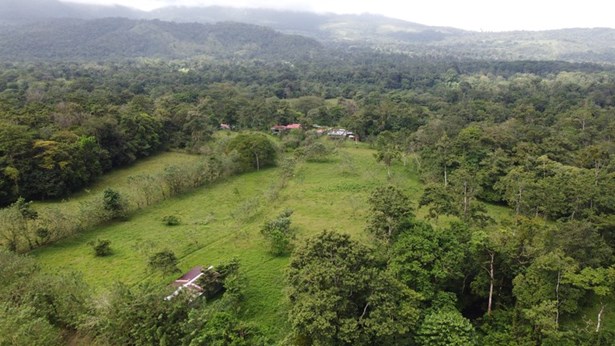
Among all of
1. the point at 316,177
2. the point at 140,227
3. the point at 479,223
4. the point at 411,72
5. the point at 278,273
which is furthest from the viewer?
the point at 411,72

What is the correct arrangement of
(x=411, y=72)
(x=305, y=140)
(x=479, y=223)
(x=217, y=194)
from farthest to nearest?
1. (x=411, y=72)
2. (x=305, y=140)
3. (x=217, y=194)
4. (x=479, y=223)

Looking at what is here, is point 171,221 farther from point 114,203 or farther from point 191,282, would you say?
point 191,282

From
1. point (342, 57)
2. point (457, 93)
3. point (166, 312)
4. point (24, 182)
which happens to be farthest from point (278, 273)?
point (342, 57)

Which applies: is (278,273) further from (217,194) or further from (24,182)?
(24,182)

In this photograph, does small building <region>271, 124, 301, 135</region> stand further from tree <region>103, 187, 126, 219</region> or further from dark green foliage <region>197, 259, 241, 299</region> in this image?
dark green foliage <region>197, 259, 241, 299</region>

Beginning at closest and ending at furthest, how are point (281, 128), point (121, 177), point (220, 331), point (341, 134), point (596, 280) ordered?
point (220, 331) < point (596, 280) < point (121, 177) < point (341, 134) < point (281, 128)

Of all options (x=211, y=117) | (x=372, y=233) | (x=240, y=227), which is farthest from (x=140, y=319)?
(x=211, y=117)

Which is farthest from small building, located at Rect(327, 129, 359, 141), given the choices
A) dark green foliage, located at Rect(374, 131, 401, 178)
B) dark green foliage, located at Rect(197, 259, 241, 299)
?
dark green foliage, located at Rect(197, 259, 241, 299)
